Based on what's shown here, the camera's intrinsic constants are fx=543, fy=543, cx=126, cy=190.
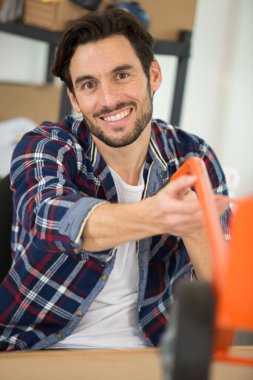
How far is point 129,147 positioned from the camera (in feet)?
3.98

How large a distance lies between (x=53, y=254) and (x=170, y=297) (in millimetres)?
288

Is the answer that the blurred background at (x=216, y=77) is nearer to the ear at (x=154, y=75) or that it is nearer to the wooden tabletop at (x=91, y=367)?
the ear at (x=154, y=75)

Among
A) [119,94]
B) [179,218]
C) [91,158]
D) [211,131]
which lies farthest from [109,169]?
[211,131]

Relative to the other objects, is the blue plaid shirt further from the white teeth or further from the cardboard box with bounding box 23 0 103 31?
the cardboard box with bounding box 23 0 103 31

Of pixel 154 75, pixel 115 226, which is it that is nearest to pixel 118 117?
pixel 154 75

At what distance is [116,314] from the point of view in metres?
1.13

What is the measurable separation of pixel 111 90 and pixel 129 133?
102mm

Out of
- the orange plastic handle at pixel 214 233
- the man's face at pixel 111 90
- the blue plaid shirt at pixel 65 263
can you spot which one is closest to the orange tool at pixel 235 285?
the orange plastic handle at pixel 214 233

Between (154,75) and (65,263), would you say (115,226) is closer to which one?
(65,263)

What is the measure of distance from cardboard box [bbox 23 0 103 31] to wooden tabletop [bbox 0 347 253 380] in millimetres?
1702

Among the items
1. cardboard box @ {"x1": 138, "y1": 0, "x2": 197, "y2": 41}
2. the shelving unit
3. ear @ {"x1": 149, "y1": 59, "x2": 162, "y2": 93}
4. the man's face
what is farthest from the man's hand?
cardboard box @ {"x1": 138, "y1": 0, "x2": 197, "y2": 41}

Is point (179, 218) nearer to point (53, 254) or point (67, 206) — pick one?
point (67, 206)

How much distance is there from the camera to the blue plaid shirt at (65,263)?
103 cm

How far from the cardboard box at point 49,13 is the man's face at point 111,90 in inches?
43.9
